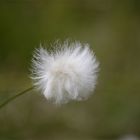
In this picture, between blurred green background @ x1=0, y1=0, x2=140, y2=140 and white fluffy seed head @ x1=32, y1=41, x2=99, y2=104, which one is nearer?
white fluffy seed head @ x1=32, y1=41, x2=99, y2=104

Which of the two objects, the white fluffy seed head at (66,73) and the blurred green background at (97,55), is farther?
the blurred green background at (97,55)

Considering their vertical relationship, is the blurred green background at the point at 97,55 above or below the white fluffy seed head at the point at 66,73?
above

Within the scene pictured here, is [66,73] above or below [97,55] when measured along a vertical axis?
below

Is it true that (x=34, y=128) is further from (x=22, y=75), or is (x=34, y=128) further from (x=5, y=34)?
(x=5, y=34)

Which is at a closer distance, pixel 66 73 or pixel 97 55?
pixel 66 73

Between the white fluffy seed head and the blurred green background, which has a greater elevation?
the blurred green background
